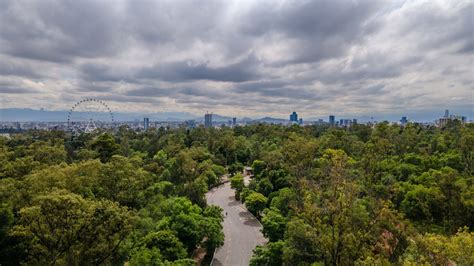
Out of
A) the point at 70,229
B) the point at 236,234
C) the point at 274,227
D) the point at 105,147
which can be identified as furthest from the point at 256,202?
the point at 70,229

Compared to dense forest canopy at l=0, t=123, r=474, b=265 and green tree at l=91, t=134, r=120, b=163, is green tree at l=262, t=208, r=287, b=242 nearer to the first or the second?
dense forest canopy at l=0, t=123, r=474, b=265

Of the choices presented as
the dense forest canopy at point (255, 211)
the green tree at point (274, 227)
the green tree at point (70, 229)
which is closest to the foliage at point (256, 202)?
the dense forest canopy at point (255, 211)

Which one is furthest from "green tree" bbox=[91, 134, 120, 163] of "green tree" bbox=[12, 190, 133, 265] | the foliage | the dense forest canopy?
"green tree" bbox=[12, 190, 133, 265]

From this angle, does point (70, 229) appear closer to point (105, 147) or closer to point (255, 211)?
point (255, 211)

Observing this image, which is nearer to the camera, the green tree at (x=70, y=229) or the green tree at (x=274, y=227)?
the green tree at (x=70, y=229)

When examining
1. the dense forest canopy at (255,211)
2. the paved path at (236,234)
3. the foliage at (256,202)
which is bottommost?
the paved path at (236,234)

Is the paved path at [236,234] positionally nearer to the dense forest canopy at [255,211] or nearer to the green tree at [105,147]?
the dense forest canopy at [255,211]

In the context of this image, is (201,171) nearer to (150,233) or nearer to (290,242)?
(150,233)
